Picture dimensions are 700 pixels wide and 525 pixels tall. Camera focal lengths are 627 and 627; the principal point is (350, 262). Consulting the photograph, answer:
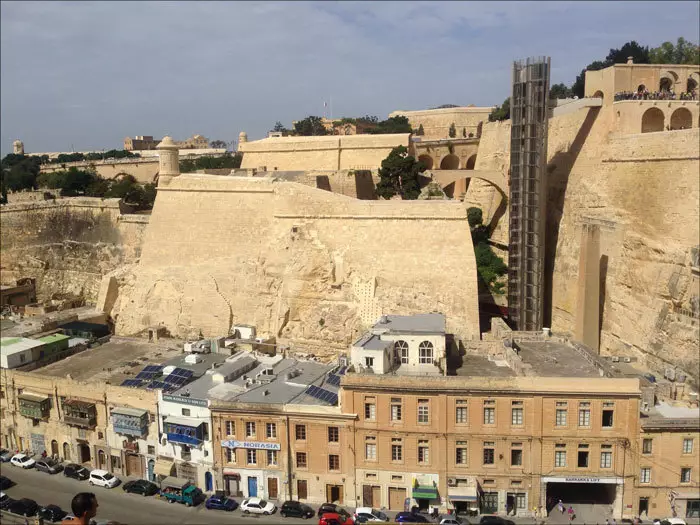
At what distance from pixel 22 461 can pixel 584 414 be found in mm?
20027

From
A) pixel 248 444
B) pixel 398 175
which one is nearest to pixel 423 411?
pixel 248 444

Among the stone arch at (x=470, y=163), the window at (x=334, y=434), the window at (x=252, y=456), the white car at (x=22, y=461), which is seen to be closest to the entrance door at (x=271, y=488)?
the window at (x=252, y=456)

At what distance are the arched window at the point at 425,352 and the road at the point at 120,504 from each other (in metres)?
6.08

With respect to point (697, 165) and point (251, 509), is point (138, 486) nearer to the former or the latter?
point (251, 509)

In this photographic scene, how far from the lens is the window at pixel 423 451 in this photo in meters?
19.2

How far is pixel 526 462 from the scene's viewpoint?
18844 millimetres

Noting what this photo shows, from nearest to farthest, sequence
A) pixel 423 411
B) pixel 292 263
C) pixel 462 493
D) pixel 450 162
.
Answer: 1. pixel 462 493
2. pixel 423 411
3. pixel 292 263
4. pixel 450 162

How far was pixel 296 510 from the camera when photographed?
1916cm

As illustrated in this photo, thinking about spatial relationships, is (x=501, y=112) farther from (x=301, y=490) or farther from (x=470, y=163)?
(x=301, y=490)

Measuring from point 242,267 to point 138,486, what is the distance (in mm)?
13234

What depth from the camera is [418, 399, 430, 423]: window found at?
1912 cm

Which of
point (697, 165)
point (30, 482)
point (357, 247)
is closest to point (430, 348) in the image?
point (357, 247)

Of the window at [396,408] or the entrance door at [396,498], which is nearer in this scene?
the window at [396,408]

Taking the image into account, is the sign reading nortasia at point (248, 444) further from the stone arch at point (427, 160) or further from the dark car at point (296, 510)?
the stone arch at point (427, 160)
